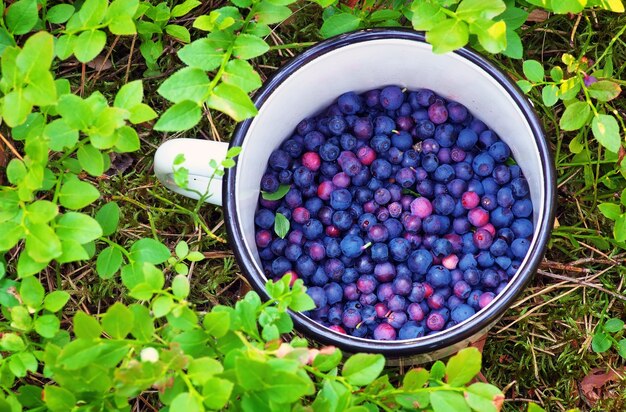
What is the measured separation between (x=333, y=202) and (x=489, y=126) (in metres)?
0.34

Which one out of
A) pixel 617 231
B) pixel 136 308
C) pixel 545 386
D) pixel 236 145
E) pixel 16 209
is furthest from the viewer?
pixel 545 386

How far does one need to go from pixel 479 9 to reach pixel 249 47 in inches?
15.1

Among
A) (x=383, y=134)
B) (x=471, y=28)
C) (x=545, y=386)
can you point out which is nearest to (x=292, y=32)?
(x=383, y=134)

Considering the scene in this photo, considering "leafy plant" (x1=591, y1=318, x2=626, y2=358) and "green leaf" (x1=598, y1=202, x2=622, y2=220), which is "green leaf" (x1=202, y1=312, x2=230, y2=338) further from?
"leafy plant" (x1=591, y1=318, x2=626, y2=358)

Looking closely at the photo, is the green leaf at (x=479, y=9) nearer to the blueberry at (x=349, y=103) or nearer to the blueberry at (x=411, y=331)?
the blueberry at (x=349, y=103)

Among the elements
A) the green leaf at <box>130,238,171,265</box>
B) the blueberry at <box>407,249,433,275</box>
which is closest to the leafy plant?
the blueberry at <box>407,249,433,275</box>

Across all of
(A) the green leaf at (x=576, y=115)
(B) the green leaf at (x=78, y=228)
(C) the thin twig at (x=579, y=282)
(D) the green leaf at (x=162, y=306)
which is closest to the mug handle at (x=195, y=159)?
(B) the green leaf at (x=78, y=228)

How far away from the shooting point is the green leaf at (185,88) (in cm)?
122

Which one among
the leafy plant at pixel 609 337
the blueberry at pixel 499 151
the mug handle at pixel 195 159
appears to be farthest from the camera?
the leafy plant at pixel 609 337

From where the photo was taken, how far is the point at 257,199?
60.8 inches

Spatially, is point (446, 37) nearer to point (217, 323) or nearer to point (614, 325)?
point (217, 323)

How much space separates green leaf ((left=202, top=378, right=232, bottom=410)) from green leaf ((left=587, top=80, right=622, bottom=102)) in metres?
0.91

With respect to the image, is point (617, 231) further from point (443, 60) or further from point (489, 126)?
point (443, 60)

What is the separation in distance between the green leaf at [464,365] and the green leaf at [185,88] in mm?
549
